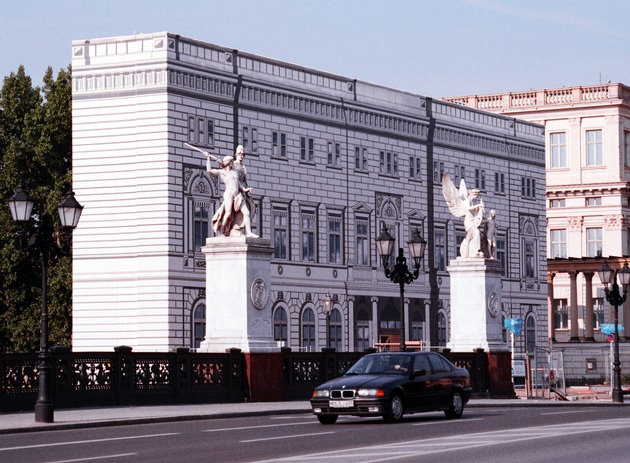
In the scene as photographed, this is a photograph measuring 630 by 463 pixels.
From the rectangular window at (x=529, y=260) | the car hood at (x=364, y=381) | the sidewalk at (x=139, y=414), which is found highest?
the rectangular window at (x=529, y=260)

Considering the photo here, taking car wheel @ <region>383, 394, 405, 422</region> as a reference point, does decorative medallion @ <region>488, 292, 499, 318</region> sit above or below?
above

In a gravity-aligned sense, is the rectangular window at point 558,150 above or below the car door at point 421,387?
above

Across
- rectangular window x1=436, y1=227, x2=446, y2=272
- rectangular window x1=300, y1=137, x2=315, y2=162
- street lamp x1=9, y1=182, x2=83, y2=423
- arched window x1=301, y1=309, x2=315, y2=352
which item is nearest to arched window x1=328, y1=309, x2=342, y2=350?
arched window x1=301, y1=309, x2=315, y2=352

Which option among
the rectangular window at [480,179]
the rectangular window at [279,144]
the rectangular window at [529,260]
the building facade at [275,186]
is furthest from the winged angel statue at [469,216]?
the rectangular window at [529,260]

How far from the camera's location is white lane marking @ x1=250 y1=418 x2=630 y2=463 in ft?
72.9

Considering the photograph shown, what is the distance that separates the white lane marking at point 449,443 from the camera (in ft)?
72.9

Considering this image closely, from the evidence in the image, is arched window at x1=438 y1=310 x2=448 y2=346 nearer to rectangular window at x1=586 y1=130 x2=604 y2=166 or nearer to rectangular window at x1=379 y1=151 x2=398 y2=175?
rectangular window at x1=379 y1=151 x2=398 y2=175

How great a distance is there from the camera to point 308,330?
2783 inches

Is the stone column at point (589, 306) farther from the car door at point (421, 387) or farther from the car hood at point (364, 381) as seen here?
the car hood at point (364, 381)

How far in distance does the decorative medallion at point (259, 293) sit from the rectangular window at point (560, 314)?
224 feet

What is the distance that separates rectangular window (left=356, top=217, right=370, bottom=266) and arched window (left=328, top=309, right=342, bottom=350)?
10.5 ft

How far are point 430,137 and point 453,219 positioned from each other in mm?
4771

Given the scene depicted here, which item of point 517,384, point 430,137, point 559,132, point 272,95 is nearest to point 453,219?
point 430,137

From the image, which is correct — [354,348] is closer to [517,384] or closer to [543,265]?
[517,384]
